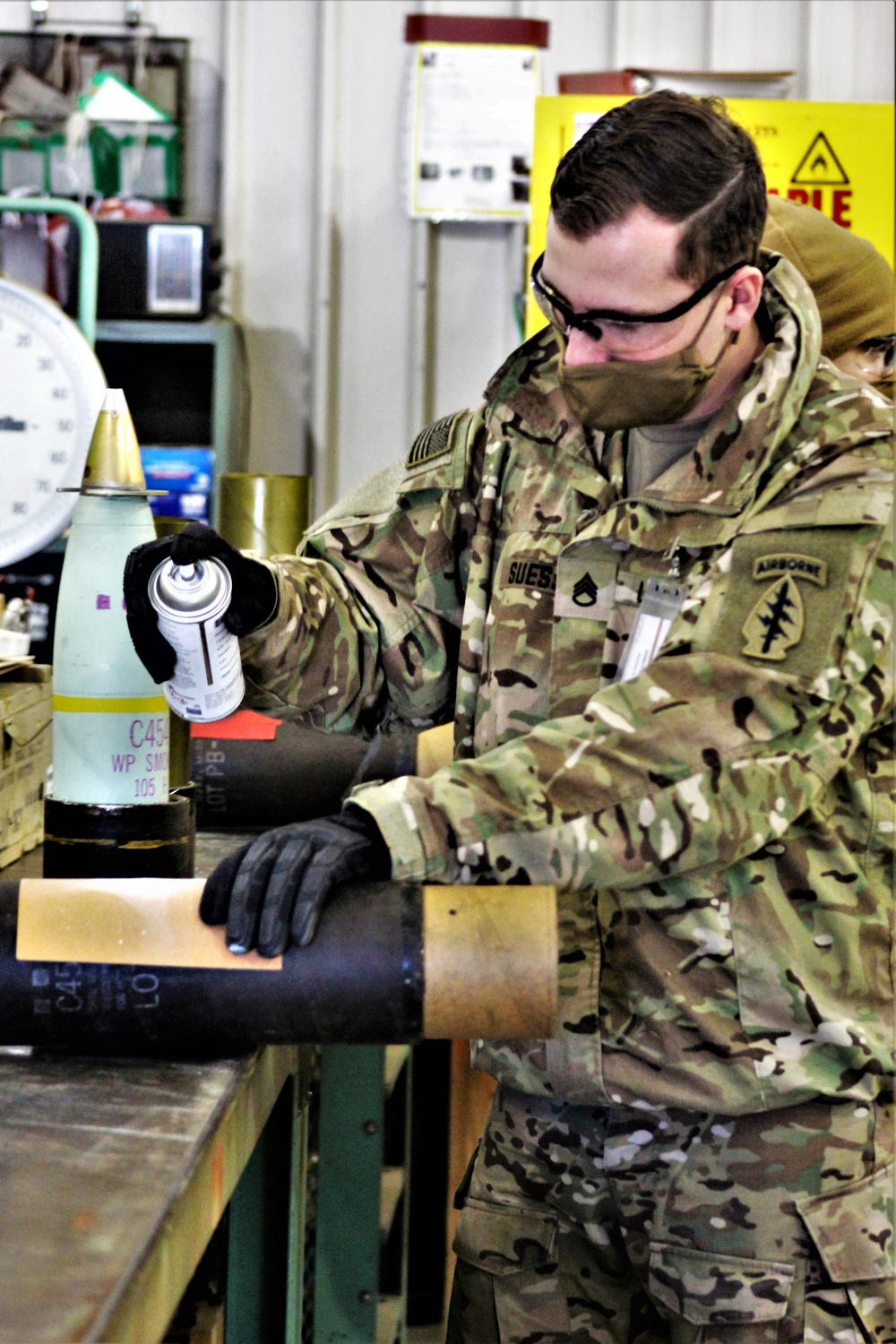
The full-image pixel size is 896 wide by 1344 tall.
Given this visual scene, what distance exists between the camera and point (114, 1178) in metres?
0.81

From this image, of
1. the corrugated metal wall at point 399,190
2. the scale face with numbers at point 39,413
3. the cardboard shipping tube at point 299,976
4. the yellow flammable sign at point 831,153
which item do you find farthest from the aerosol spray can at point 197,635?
the corrugated metal wall at point 399,190

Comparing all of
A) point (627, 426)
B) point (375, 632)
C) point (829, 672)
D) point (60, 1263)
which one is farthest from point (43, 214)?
point (60, 1263)

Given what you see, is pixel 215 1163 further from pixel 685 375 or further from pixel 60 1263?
pixel 685 375

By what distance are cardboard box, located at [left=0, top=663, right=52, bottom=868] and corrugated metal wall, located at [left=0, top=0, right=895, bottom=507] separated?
1445mm

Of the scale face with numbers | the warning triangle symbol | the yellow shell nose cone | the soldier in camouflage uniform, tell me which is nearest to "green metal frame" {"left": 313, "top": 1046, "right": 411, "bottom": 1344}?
the soldier in camouflage uniform

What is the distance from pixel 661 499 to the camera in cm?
116

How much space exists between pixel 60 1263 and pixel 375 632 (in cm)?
75

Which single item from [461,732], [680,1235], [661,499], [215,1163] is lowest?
[680,1235]

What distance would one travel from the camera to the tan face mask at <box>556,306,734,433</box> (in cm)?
117

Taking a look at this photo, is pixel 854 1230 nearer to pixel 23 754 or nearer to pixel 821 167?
pixel 23 754

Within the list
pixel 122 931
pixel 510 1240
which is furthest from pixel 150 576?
pixel 510 1240

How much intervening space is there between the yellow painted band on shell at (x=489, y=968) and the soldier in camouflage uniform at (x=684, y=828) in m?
0.05

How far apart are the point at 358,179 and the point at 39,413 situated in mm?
873

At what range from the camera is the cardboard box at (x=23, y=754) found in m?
1.36
